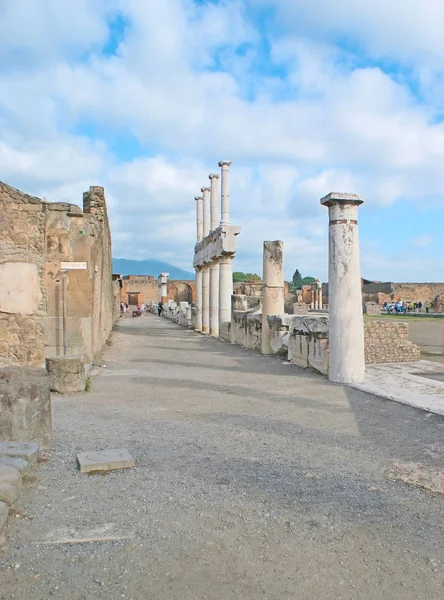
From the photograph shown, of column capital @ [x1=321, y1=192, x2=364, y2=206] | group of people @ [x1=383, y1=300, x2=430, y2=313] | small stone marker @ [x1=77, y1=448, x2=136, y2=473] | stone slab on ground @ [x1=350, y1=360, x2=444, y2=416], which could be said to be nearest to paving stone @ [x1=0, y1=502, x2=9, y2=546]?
small stone marker @ [x1=77, y1=448, x2=136, y2=473]

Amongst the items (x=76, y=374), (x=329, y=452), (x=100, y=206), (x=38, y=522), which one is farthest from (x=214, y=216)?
(x=38, y=522)

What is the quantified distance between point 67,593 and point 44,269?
22.8ft

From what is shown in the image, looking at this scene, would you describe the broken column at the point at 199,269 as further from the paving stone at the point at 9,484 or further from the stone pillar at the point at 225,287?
the paving stone at the point at 9,484

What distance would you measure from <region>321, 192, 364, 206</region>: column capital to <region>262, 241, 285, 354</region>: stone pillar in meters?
4.67

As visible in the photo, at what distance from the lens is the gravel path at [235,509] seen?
7.89 feet

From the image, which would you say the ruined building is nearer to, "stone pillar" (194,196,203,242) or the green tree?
"stone pillar" (194,196,203,242)

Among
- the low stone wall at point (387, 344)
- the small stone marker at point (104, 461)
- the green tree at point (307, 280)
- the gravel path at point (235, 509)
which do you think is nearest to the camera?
the gravel path at point (235, 509)

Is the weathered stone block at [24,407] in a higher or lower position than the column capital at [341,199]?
lower

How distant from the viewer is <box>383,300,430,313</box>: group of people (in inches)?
1580

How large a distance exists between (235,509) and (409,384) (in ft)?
16.7

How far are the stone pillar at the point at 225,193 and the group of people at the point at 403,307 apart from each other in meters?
25.8

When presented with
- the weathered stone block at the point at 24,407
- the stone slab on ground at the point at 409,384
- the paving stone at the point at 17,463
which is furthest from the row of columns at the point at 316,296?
the paving stone at the point at 17,463

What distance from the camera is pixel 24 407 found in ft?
14.2

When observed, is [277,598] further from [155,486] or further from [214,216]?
[214,216]
